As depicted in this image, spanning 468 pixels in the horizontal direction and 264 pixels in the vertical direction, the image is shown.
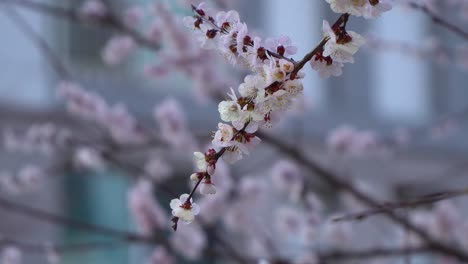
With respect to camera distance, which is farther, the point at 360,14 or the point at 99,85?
the point at 99,85

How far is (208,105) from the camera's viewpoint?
372 cm

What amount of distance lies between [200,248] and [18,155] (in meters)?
2.15

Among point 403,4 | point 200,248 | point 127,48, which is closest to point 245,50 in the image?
point 403,4

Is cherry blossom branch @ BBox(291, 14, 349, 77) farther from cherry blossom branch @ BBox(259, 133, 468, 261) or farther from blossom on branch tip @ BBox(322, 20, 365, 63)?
cherry blossom branch @ BBox(259, 133, 468, 261)

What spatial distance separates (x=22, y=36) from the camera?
368 cm

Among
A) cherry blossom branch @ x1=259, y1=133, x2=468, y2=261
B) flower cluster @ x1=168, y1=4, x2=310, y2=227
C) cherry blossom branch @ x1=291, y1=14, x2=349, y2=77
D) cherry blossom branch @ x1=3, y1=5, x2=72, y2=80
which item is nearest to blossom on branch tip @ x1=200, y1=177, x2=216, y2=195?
flower cluster @ x1=168, y1=4, x2=310, y2=227

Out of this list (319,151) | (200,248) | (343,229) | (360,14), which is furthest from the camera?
(319,151)

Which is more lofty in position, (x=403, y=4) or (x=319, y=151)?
(x=319, y=151)

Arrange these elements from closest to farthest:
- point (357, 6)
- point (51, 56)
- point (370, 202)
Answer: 1. point (357, 6)
2. point (370, 202)
3. point (51, 56)

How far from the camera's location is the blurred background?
354 centimetres

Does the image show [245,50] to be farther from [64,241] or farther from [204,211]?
[64,241]

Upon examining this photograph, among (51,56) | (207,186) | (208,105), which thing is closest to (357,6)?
(207,186)

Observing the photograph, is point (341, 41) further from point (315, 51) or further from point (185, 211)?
point (185, 211)

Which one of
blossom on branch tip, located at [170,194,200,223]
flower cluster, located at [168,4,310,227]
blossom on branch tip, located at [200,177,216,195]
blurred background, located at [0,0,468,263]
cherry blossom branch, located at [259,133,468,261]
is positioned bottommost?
blossom on branch tip, located at [170,194,200,223]
